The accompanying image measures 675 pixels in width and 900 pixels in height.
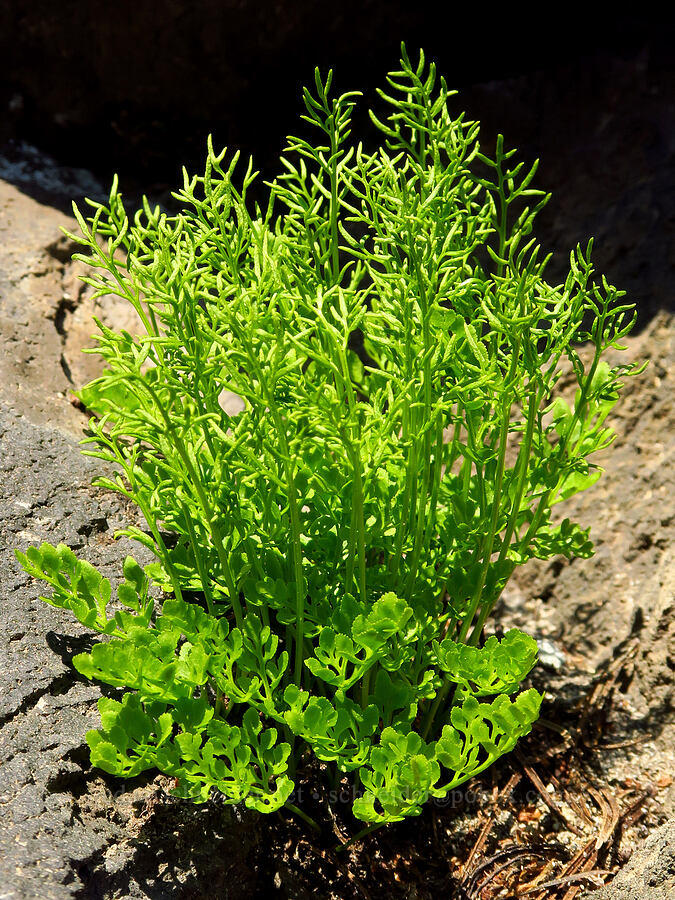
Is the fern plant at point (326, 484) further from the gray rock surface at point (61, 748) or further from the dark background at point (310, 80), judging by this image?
the dark background at point (310, 80)

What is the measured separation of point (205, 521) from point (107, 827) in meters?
0.53

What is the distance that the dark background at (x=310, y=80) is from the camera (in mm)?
2746

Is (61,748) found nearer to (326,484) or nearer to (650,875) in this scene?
(326,484)

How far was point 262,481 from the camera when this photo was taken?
1.48 metres

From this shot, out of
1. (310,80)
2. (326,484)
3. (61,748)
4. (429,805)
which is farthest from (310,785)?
(310,80)

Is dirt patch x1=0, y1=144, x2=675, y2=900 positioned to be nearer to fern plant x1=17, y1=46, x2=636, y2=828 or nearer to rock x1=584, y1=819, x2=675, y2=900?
rock x1=584, y1=819, x2=675, y2=900

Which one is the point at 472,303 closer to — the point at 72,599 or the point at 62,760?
the point at 72,599

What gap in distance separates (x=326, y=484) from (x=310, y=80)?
2006 mm

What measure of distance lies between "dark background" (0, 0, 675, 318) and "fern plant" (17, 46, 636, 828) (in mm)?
1297

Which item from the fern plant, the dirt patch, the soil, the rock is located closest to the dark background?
the soil

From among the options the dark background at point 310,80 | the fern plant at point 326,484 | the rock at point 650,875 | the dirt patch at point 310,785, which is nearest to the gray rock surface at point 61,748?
the dirt patch at point 310,785

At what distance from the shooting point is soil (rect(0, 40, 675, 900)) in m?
1.45

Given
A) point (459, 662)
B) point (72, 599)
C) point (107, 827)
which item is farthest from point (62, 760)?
point (459, 662)

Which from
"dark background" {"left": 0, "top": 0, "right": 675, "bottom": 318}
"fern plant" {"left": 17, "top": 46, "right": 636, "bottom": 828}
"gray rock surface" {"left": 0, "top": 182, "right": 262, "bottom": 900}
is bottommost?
"gray rock surface" {"left": 0, "top": 182, "right": 262, "bottom": 900}
